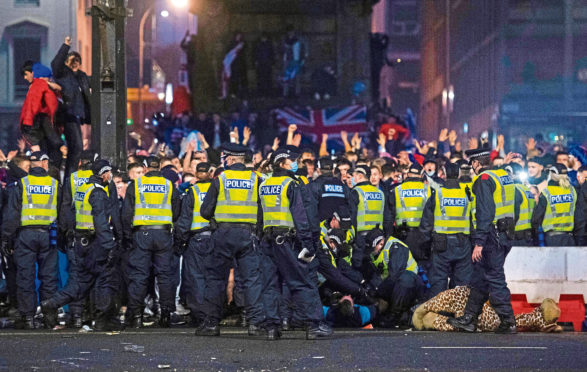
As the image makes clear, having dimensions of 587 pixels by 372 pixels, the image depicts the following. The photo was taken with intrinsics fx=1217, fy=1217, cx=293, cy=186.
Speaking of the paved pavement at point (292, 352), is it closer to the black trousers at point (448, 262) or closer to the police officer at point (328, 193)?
the black trousers at point (448, 262)

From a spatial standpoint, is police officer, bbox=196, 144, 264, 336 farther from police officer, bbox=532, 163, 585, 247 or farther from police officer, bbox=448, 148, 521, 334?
police officer, bbox=532, 163, 585, 247

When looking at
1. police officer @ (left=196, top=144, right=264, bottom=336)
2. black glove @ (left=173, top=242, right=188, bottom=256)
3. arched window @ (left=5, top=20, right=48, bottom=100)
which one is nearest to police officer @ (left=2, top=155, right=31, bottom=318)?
black glove @ (left=173, top=242, right=188, bottom=256)

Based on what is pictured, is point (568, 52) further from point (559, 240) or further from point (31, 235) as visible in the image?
point (31, 235)

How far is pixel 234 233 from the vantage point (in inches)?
507

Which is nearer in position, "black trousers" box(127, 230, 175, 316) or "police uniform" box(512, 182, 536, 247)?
"black trousers" box(127, 230, 175, 316)

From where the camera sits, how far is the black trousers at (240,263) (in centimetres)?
1282

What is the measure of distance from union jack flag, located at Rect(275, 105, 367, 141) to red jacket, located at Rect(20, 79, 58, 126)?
14972 millimetres

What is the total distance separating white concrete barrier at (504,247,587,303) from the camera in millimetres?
15172

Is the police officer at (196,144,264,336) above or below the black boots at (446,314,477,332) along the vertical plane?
above

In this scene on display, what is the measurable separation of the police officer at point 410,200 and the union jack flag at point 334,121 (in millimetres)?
15224

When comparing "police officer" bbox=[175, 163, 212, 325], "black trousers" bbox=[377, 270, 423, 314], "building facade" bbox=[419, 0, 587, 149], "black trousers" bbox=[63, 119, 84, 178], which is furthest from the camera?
"building facade" bbox=[419, 0, 587, 149]

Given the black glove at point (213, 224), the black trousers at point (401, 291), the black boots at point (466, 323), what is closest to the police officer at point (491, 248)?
the black boots at point (466, 323)

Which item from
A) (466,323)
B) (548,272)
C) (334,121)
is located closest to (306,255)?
(466,323)

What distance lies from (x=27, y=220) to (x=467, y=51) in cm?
6910
